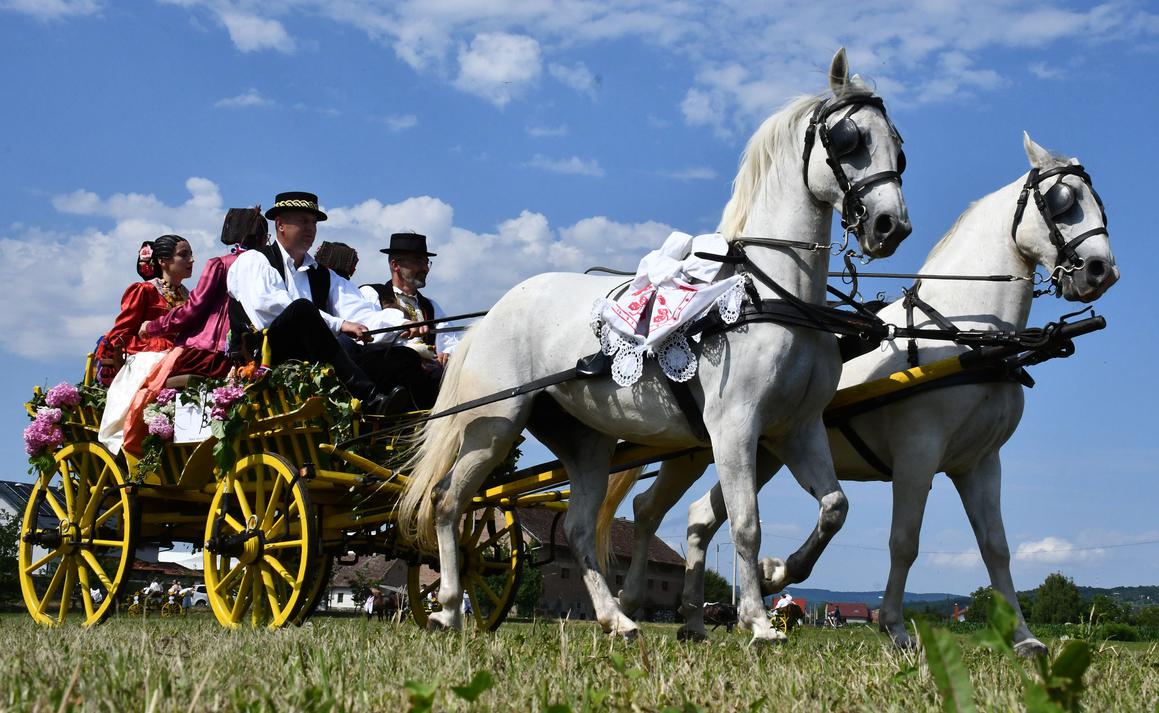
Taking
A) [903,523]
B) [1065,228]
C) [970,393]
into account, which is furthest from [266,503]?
[1065,228]

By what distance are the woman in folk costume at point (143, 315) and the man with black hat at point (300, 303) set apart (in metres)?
0.87

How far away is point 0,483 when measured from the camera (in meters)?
63.7

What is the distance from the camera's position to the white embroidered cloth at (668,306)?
551 centimetres

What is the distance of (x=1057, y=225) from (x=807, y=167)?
5.86ft

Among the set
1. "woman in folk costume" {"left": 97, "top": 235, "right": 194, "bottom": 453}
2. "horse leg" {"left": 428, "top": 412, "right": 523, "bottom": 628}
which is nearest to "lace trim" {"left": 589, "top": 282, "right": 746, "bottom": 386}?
"horse leg" {"left": 428, "top": 412, "right": 523, "bottom": 628}

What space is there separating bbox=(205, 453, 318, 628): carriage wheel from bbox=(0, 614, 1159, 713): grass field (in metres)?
1.89

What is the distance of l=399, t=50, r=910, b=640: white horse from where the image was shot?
5.43m

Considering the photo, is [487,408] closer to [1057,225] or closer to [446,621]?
[446,621]

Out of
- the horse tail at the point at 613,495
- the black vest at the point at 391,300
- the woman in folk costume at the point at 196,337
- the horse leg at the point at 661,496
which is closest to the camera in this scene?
the horse tail at the point at 613,495

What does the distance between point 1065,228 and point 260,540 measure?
4909 millimetres

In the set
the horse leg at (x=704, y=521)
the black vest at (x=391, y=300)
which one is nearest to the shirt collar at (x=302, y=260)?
the black vest at (x=391, y=300)

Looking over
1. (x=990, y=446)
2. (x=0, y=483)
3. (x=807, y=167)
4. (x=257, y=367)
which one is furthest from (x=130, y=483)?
(x=0, y=483)

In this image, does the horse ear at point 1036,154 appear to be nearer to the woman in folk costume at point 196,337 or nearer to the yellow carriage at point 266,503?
the yellow carriage at point 266,503

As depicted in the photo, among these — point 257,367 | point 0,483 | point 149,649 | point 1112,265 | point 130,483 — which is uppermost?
point 0,483
